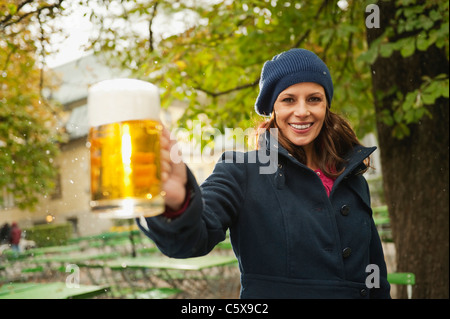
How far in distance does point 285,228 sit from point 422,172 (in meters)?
3.27

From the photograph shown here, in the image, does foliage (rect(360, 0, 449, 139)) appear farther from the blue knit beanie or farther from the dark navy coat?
the dark navy coat

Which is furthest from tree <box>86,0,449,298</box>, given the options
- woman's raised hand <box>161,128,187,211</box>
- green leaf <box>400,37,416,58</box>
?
woman's raised hand <box>161,128,187,211</box>

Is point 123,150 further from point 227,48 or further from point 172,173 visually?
point 227,48

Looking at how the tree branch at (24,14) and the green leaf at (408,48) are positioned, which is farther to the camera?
the tree branch at (24,14)

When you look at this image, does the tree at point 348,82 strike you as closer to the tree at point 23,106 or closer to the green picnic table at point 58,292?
the tree at point 23,106

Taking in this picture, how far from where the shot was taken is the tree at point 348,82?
4004mm

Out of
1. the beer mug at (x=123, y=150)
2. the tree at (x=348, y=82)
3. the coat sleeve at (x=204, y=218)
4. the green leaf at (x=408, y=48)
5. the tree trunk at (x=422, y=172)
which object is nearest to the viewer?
the beer mug at (x=123, y=150)

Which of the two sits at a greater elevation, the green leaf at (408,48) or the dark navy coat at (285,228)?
the green leaf at (408,48)

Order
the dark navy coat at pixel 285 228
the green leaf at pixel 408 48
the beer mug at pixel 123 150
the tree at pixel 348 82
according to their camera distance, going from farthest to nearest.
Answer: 1. the tree at pixel 348 82
2. the green leaf at pixel 408 48
3. the dark navy coat at pixel 285 228
4. the beer mug at pixel 123 150

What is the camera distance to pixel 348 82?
3947 mm

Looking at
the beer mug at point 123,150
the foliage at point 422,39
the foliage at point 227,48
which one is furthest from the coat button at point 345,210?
the foliage at point 227,48

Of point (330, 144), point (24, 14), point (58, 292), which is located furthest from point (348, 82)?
point (58, 292)

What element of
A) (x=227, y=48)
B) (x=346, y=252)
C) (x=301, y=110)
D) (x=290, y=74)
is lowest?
(x=346, y=252)
